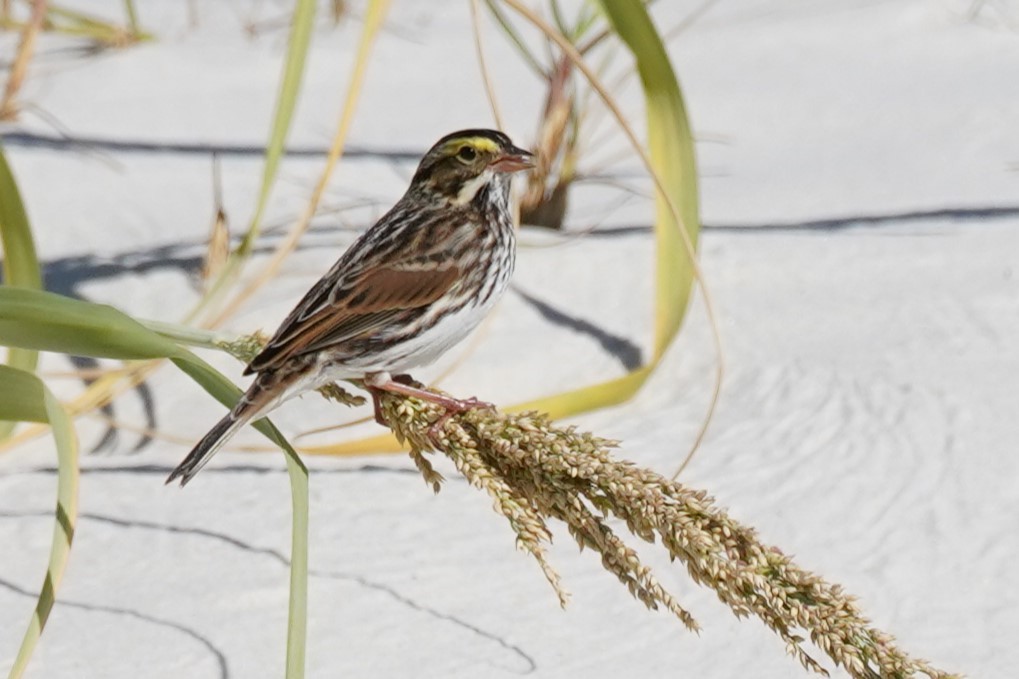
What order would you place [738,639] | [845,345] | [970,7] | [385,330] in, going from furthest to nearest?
[970,7], [845,345], [738,639], [385,330]

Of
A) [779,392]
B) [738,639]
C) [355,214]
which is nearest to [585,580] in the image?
[738,639]

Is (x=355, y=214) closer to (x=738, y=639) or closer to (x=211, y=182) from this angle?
(x=211, y=182)

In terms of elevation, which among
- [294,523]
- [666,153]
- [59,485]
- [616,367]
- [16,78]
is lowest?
[616,367]

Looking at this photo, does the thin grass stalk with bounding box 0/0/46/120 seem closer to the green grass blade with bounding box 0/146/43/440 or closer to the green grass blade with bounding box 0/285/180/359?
the green grass blade with bounding box 0/146/43/440

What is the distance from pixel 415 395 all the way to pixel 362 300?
394 mm

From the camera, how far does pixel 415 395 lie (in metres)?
2.75

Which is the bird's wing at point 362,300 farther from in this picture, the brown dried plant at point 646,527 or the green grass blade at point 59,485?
the brown dried plant at point 646,527

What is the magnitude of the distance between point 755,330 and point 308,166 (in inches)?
92.4

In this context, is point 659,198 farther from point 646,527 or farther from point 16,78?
point 16,78

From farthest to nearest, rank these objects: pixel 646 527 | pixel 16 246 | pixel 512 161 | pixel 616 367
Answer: pixel 616 367, pixel 16 246, pixel 512 161, pixel 646 527

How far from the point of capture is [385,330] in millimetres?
3074

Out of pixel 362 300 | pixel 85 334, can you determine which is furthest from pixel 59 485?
pixel 362 300

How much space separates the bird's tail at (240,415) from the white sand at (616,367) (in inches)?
27.5

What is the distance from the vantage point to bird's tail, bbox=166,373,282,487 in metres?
2.64
